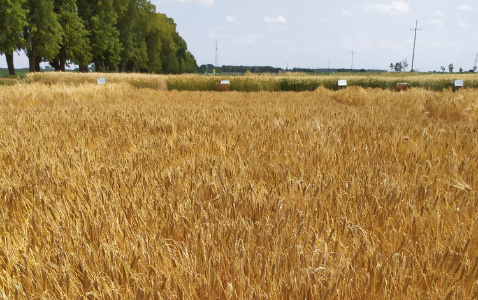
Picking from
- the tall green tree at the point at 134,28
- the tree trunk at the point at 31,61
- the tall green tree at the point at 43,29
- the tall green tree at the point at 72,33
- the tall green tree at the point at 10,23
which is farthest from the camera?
the tall green tree at the point at 134,28

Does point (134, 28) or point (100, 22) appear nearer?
point (100, 22)

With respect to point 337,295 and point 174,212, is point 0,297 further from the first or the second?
point 337,295

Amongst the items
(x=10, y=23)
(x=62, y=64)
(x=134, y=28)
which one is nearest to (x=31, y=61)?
(x=62, y=64)

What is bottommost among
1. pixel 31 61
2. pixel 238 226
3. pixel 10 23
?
pixel 238 226

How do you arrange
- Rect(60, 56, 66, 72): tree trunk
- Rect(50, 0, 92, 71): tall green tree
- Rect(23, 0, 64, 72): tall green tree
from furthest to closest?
Rect(60, 56, 66, 72): tree trunk < Rect(50, 0, 92, 71): tall green tree < Rect(23, 0, 64, 72): tall green tree

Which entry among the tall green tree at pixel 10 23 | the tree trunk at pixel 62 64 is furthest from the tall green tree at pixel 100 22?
the tall green tree at pixel 10 23

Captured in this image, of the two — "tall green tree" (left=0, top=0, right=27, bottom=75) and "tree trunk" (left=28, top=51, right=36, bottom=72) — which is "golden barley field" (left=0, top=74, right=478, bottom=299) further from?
"tree trunk" (left=28, top=51, right=36, bottom=72)

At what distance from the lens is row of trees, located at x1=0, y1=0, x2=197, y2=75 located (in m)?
29.9

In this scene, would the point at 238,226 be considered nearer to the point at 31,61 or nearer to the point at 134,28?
the point at 31,61

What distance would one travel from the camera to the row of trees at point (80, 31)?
29873mm

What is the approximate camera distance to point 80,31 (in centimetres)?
3603

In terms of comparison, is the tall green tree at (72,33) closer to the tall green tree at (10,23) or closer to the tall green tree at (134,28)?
the tall green tree at (10,23)

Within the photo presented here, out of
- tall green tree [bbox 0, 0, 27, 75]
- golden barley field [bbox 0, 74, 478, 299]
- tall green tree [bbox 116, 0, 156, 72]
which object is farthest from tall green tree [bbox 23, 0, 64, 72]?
golden barley field [bbox 0, 74, 478, 299]

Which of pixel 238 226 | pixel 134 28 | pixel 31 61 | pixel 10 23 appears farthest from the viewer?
pixel 134 28
